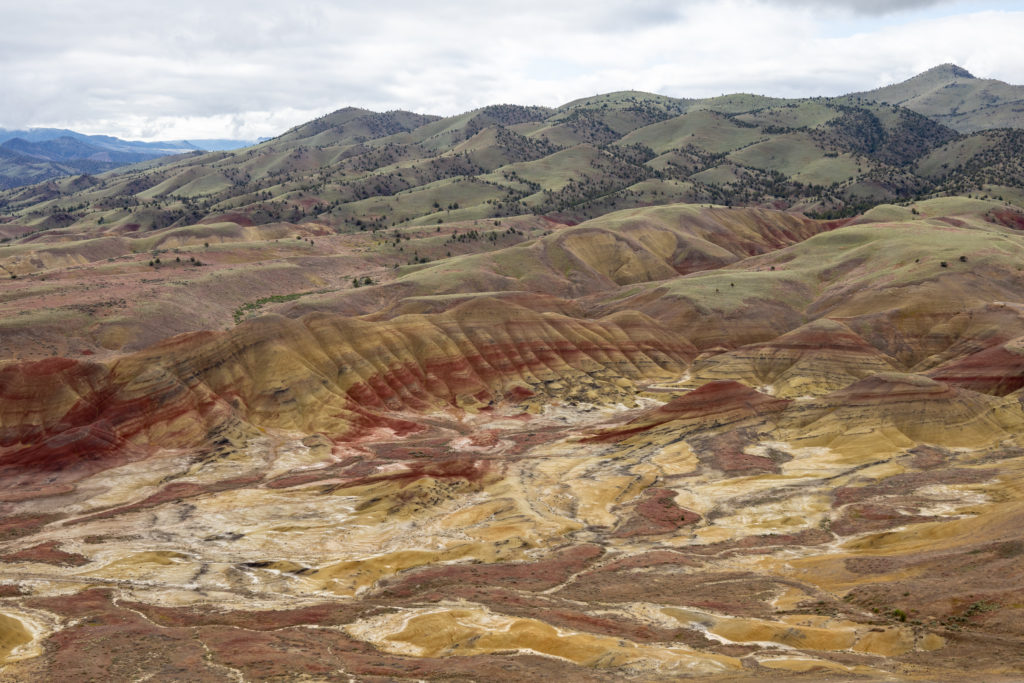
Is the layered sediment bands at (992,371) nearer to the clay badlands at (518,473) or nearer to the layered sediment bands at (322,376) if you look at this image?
the clay badlands at (518,473)

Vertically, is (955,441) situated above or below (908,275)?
below

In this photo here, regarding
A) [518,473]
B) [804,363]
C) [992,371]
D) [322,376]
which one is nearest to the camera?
[518,473]

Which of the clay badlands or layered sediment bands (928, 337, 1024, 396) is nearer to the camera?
the clay badlands

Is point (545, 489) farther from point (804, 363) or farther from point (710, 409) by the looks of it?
point (804, 363)

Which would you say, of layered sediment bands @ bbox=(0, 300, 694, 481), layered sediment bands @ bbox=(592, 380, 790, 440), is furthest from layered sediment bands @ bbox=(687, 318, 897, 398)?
layered sediment bands @ bbox=(592, 380, 790, 440)

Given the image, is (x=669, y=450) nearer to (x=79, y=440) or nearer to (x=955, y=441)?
(x=955, y=441)

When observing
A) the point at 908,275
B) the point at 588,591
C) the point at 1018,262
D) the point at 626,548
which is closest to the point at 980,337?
the point at 908,275

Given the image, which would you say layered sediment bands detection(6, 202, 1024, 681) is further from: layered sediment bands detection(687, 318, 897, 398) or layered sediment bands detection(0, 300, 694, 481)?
layered sediment bands detection(687, 318, 897, 398)

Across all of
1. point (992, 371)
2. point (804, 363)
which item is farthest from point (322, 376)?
point (992, 371)
